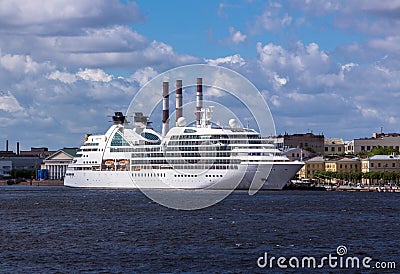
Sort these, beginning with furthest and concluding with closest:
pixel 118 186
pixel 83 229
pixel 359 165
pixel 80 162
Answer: pixel 359 165 < pixel 80 162 < pixel 118 186 < pixel 83 229

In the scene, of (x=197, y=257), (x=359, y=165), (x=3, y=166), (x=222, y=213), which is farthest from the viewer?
(x=3, y=166)

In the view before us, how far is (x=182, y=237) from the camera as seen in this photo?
1652 inches

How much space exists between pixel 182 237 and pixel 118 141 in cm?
7334

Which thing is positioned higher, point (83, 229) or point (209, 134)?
point (209, 134)

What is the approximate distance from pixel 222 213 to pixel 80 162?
198 ft

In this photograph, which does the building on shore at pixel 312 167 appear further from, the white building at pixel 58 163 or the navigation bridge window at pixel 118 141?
the navigation bridge window at pixel 118 141

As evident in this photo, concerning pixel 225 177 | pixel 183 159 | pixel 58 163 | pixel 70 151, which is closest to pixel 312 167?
pixel 58 163

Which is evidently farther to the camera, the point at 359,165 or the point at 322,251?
the point at 359,165

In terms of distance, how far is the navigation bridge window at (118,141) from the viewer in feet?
374

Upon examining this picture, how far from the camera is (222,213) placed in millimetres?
58844

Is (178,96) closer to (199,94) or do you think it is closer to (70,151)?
(199,94)

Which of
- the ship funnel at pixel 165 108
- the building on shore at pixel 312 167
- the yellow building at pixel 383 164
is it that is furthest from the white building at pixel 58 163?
the yellow building at pixel 383 164

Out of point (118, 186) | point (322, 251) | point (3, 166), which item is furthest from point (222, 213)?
point (3, 166)

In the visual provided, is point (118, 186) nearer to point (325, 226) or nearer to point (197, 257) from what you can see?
point (325, 226)
